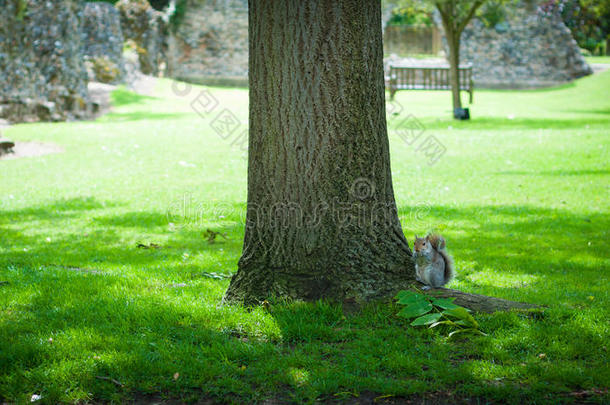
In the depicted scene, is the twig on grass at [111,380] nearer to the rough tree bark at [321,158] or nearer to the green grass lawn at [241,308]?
the green grass lawn at [241,308]

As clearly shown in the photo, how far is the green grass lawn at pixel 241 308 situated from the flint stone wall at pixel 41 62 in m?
7.90

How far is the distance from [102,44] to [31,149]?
1340 cm

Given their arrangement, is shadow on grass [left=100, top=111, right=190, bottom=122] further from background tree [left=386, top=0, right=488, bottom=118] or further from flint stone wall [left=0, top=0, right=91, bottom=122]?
background tree [left=386, top=0, right=488, bottom=118]

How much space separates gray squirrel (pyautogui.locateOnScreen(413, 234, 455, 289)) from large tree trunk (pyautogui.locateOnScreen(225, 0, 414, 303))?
155mm

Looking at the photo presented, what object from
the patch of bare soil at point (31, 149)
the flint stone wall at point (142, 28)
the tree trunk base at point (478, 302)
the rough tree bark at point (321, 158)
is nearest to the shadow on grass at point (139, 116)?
the patch of bare soil at point (31, 149)

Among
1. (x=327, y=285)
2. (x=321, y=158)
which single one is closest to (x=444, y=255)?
(x=327, y=285)

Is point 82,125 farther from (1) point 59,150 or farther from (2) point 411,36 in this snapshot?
(2) point 411,36

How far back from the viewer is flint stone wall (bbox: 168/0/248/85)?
1385 inches

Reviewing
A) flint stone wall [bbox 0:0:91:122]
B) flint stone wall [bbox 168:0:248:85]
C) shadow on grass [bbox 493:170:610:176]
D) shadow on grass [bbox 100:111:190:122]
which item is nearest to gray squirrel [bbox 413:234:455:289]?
shadow on grass [bbox 493:170:610:176]

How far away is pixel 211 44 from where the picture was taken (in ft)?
117

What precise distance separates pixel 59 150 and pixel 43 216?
7196 mm

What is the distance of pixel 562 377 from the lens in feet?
10.2

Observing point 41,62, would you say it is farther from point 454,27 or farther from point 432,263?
point 432,263

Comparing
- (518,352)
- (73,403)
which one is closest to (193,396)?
(73,403)
